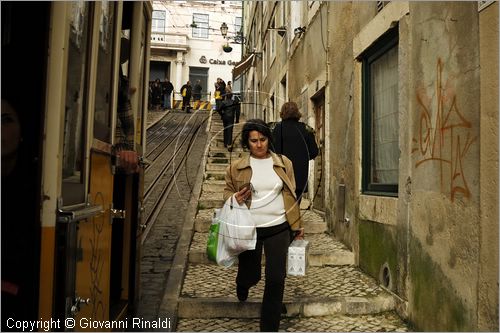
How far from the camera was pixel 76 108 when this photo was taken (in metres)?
2.12

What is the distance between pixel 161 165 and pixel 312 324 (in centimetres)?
799

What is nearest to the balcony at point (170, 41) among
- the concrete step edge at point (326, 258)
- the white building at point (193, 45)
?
the white building at point (193, 45)

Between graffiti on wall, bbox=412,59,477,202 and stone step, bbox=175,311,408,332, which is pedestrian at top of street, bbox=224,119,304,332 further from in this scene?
graffiti on wall, bbox=412,59,477,202

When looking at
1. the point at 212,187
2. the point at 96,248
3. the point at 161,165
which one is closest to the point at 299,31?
the point at 212,187

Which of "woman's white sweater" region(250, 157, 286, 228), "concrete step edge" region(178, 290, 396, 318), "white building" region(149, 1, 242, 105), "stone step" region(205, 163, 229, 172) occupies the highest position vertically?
"white building" region(149, 1, 242, 105)

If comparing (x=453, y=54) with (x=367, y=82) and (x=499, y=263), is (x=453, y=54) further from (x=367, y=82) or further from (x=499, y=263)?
(x=367, y=82)

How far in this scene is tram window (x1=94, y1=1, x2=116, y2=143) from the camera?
249cm

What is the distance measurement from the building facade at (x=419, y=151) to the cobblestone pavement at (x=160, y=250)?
1943 mm

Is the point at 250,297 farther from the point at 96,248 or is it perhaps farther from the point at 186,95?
the point at 186,95

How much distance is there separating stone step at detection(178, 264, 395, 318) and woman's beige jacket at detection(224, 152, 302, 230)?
3.33ft

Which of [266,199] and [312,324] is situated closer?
[266,199]

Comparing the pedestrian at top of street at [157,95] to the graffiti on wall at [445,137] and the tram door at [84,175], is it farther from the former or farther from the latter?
the tram door at [84,175]

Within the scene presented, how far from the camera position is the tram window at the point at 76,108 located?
201cm

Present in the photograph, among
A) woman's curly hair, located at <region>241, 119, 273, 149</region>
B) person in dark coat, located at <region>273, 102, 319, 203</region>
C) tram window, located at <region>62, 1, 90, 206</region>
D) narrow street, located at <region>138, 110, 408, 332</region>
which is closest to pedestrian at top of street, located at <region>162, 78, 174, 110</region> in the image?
narrow street, located at <region>138, 110, 408, 332</region>
